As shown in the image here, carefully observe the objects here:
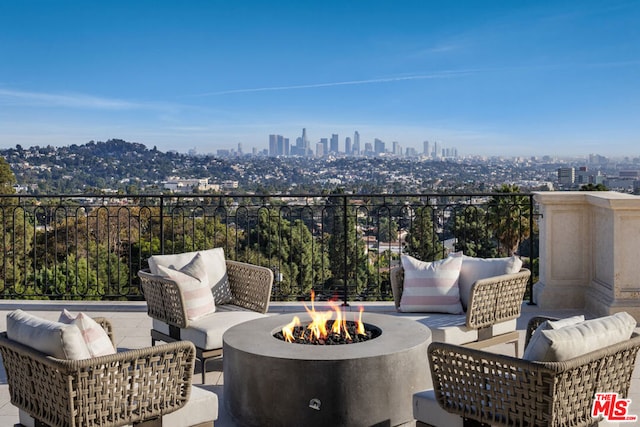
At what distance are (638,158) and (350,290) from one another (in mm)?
24276

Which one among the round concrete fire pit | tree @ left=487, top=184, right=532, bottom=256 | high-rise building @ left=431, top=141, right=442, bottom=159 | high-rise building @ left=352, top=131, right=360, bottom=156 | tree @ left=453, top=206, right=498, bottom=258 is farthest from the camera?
high-rise building @ left=352, top=131, right=360, bottom=156

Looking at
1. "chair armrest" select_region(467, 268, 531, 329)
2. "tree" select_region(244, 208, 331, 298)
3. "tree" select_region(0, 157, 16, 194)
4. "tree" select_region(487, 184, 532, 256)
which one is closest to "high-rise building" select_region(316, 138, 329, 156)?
"tree" select_region(0, 157, 16, 194)

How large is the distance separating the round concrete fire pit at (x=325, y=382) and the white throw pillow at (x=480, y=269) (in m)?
1.30

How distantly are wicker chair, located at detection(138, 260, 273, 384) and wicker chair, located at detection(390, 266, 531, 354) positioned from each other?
1.18m

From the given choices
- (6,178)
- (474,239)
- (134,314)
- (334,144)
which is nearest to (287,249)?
(474,239)

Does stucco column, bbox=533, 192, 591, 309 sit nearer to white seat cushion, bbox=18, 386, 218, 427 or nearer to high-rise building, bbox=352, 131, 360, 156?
white seat cushion, bbox=18, 386, 218, 427

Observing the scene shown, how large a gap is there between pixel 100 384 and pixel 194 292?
1.96 meters

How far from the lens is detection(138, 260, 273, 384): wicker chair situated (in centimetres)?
423

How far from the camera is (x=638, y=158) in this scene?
2817 centimetres

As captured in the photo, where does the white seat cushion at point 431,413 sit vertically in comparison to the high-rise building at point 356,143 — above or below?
below

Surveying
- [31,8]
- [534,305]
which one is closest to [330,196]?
[534,305]

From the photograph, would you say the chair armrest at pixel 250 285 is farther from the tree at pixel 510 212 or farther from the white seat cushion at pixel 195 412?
the tree at pixel 510 212

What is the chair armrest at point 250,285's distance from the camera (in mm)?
4812

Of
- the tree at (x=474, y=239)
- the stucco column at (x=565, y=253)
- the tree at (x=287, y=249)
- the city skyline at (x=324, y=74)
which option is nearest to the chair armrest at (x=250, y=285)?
the tree at (x=287, y=249)
